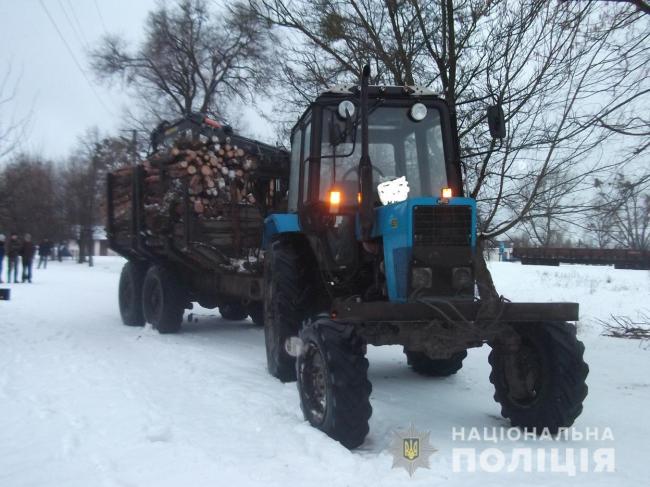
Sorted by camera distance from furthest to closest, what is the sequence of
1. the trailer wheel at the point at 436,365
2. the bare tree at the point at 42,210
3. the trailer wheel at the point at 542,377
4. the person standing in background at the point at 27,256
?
1. the bare tree at the point at 42,210
2. the person standing in background at the point at 27,256
3. the trailer wheel at the point at 436,365
4. the trailer wheel at the point at 542,377

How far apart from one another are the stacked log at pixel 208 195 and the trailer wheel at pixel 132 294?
1441 mm

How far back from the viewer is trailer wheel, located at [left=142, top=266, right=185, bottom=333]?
984cm

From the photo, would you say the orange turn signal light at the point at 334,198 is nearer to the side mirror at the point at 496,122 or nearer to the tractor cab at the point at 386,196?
the tractor cab at the point at 386,196

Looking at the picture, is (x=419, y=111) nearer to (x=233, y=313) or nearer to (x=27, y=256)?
(x=233, y=313)

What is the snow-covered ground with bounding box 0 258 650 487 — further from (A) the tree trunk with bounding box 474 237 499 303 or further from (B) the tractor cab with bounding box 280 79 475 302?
(B) the tractor cab with bounding box 280 79 475 302

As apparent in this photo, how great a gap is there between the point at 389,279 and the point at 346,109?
57.8 inches

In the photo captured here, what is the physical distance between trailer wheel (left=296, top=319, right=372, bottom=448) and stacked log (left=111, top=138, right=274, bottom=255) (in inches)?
182

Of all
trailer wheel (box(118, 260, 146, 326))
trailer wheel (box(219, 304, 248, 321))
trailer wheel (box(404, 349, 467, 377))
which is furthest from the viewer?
trailer wheel (box(219, 304, 248, 321))

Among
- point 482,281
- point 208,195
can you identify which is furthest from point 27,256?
point 482,281

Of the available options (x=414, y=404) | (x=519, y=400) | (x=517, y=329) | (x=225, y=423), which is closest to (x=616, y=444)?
(x=519, y=400)

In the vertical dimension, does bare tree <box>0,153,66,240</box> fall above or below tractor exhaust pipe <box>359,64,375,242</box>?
above

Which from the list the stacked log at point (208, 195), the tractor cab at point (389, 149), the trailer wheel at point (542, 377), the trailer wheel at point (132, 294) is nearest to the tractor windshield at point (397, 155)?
the tractor cab at point (389, 149)

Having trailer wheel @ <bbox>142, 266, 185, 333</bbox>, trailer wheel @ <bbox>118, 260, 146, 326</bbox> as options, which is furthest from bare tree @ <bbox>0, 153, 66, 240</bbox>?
trailer wheel @ <bbox>142, 266, 185, 333</bbox>

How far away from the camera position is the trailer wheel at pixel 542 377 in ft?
15.6
